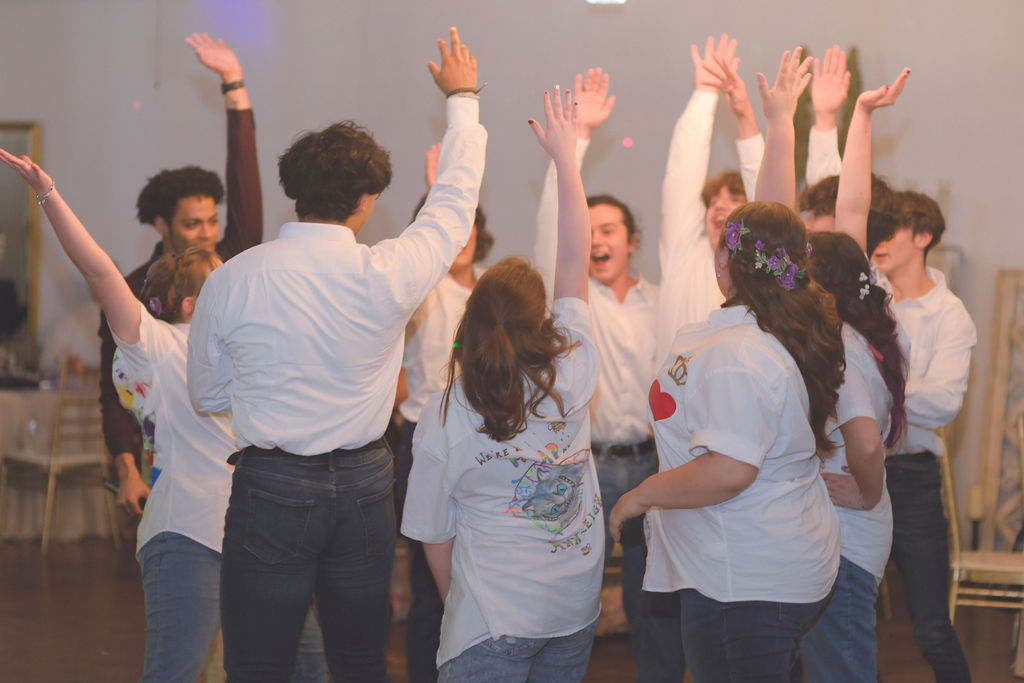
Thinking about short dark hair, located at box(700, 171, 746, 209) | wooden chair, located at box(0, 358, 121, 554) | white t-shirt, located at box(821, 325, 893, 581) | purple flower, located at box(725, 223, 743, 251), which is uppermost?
short dark hair, located at box(700, 171, 746, 209)

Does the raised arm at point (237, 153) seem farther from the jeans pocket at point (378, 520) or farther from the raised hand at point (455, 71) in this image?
the jeans pocket at point (378, 520)

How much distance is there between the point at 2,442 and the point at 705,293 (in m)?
4.66

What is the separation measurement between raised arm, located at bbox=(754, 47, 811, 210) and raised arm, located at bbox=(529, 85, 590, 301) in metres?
0.47

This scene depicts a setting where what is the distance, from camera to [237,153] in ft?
10.5

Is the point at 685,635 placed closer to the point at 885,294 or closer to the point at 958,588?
the point at 885,294

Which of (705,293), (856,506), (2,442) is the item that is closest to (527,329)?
(856,506)

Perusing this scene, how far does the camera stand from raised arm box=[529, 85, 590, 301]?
214 centimetres

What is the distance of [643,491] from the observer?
1.87 m

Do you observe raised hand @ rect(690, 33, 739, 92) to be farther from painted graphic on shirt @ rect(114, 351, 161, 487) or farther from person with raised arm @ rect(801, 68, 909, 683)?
painted graphic on shirt @ rect(114, 351, 161, 487)

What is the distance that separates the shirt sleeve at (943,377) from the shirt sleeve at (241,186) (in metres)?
2.02

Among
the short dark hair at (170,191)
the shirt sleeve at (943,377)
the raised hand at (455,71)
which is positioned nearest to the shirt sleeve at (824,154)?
the shirt sleeve at (943,377)

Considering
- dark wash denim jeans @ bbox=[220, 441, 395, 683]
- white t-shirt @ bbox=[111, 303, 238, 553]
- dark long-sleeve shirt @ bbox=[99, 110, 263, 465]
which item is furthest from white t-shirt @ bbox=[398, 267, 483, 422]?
dark wash denim jeans @ bbox=[220, 441, 395, 683]

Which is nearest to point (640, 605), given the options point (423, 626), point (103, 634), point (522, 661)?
point (423, 626)

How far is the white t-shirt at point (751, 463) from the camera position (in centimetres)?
176
